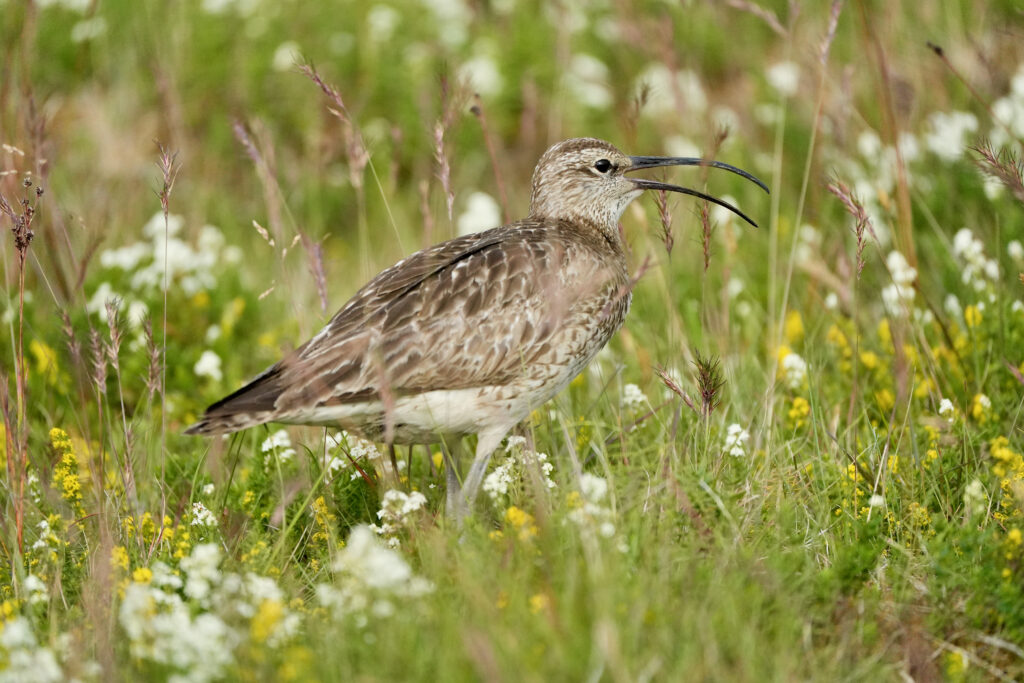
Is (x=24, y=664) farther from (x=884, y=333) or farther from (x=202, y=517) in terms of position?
(x=884, y=333)

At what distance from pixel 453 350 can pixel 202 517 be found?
1.20 metres

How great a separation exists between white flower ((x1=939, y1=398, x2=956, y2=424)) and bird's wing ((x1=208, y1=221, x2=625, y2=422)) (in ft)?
4.94

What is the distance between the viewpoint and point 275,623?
11.5 ft

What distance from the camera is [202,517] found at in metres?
4.77

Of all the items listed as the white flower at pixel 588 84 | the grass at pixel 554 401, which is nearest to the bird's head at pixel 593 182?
the grass at pixel 554 401

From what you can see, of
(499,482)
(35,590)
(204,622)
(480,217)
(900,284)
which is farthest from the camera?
(480,217)

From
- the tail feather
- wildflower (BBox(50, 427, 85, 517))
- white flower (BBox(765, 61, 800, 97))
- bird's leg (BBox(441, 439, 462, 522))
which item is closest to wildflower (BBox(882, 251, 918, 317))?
white flower (BBox(765, 61, 800, 97))

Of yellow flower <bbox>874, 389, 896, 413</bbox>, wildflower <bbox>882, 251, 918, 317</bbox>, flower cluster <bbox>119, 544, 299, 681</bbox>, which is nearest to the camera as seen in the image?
flower cluster <bbox>119, 544, 299, 681</bbox>

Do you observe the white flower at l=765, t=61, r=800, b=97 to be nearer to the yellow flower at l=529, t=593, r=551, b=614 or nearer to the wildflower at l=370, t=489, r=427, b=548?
the wildflower at l=370, t=489, r=427, b=548

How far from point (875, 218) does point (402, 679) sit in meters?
5.35

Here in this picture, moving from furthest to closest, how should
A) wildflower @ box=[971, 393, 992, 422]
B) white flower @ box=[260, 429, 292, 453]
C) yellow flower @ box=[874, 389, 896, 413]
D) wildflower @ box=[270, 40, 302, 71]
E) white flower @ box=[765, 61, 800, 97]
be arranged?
wildflower @ box=[270, 40, 302, 71] → white flower @ box=[765, 61, 800, 97] → yellow flower @ box=[874, 389, 896, 413] → wildflower @ box=[971, 393, 992, 422] → white flower @ box=[260, 429, 292, 453]

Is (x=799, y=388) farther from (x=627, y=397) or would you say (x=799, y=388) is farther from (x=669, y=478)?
(x=669, y=478)

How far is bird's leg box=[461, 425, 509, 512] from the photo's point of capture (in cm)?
510

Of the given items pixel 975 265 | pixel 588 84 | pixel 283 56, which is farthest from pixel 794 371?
pixel 283 56
